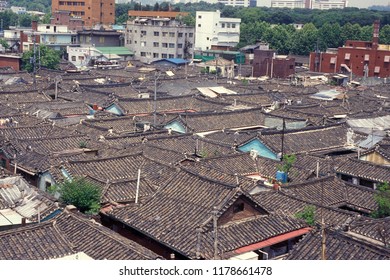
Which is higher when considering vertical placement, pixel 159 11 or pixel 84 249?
pixel 159 11

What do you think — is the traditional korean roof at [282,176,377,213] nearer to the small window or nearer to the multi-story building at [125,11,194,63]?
the small window

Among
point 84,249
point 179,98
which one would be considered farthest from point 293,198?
point 179,98

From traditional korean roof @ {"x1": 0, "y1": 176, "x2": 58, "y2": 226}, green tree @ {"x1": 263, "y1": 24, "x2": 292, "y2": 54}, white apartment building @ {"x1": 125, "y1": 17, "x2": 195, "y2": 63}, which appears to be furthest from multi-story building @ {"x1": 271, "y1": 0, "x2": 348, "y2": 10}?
traditional korean roof @ {"x1": 0, "y1": 176, "x2": 58, "y2": 226}

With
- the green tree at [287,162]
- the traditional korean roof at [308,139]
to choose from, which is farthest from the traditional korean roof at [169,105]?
the green tree at [287,162]

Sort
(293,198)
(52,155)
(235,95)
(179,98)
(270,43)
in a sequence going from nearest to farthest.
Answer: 1. (293,198)
2. (52,155)
3. (179,98)
4. (235,95)
5. (270,43)

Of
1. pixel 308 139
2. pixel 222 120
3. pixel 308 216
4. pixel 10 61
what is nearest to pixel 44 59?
pixel 10 61

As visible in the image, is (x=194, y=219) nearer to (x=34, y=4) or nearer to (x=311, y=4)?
(x=311, y=4)

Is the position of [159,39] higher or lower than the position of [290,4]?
lower
